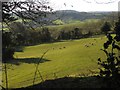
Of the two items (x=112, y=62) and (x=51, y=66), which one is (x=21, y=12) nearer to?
(x=112, y=62)

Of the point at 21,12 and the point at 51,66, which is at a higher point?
the point at 21,12

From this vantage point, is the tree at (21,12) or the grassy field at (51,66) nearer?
the tree at (21,12)

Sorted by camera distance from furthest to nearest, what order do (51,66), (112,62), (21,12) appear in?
(51,66)
(21,12)
(112,62)

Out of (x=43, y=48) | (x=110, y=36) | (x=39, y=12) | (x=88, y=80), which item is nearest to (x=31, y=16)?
(x=39, y=12)

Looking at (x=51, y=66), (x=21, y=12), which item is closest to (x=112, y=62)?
(x=21, y=12)

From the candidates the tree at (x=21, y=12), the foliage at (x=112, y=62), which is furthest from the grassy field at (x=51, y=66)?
the foliage at (x=112, y=62)

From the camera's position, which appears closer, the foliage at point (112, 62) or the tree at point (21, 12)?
the foliage at point (112, 62)

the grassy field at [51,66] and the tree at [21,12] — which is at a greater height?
the tree at [21,12]

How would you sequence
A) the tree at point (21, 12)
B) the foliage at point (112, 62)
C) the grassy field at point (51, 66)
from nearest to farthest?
the foliage at point (112, 62), the tree at point (21, 12), the grassy field at point (51, 66)

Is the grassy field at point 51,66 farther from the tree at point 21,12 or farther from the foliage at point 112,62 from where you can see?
the foliage at point 112,62

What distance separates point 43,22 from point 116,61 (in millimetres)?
7156

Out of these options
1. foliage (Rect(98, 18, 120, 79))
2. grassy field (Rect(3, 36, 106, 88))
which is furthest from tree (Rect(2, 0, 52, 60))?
foliage (Rect(98, 18, 120, 79))

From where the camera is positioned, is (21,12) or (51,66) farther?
(51,66)

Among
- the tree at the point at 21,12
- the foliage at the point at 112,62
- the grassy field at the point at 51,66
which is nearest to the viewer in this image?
the foliage at the point at 112,62
